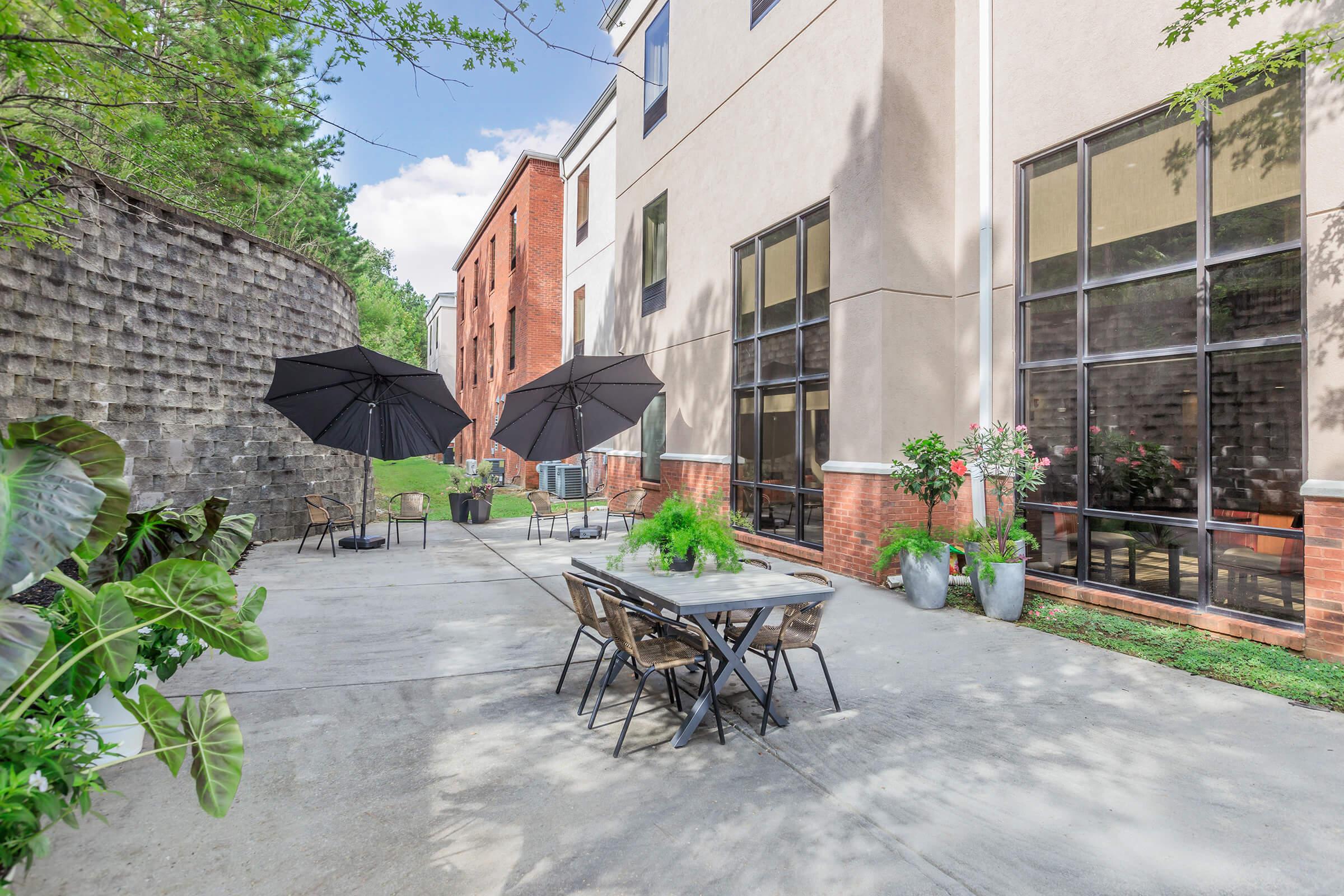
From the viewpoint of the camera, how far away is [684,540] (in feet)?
15.1

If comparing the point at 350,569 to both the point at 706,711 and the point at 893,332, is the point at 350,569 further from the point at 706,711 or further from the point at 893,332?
the point at 893,332

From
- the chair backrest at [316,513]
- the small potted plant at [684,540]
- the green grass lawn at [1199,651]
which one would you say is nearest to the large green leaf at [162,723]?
the small potted plant at [684,540]

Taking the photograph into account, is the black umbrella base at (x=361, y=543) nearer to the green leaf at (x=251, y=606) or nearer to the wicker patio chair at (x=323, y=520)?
the wicker patio chair at (x=323, y=520)

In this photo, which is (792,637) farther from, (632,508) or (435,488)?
(435,488)

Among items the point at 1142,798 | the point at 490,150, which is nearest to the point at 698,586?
the point at 1142,798

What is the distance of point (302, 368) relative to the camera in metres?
9.31

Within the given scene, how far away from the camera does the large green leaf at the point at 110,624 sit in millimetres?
2025

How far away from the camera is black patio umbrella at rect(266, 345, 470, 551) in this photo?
Result: 9375mm

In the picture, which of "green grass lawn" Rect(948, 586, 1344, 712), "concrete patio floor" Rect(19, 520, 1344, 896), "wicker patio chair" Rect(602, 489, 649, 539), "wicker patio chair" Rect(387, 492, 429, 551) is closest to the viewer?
"concrete patio floor" Rect(19, 520, 1344, 896)

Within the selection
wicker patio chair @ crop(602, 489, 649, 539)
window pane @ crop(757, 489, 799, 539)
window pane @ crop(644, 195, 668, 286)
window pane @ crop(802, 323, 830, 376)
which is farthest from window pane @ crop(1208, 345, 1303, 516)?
window pane @ crop(644, 195, 668, 286)

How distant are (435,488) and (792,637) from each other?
18.8 meters

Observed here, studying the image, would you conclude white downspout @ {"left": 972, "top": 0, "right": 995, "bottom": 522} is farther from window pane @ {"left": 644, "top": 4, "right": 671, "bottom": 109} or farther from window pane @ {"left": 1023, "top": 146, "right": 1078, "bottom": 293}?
window pane @ {"left": 644, "top": 4, "right": 671, "bottom": 109}

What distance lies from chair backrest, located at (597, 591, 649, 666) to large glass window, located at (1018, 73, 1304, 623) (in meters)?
4.78

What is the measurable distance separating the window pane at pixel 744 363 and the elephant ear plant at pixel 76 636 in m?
8.46
